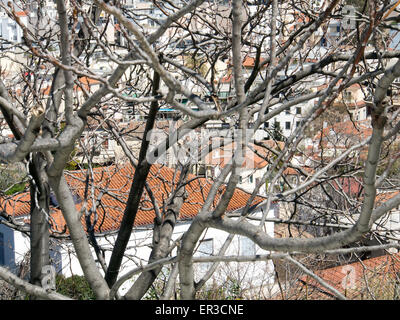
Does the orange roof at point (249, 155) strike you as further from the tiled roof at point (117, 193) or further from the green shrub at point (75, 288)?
the green shrub at point (75, 288)

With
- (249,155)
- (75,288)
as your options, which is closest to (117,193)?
(75,288)

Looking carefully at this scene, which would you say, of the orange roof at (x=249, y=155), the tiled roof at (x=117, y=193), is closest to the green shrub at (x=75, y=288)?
the tiled roof at (x=117, y=193)

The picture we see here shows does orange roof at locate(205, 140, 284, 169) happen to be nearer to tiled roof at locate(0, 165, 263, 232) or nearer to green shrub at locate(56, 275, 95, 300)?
tiled roof at locate(0, 165, 263, 232)

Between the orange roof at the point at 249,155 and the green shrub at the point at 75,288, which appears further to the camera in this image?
the green shrub at the point at 75,288

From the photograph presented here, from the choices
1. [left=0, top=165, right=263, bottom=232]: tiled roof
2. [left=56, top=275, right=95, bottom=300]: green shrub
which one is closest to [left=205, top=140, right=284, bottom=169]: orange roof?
[left=0, top=165, right=263, bottom=232]: tiled roof

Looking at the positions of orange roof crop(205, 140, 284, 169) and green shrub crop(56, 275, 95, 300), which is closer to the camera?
orange roof crop(205, 140, 284, 169)

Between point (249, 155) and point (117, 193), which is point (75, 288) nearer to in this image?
point (117, 193)

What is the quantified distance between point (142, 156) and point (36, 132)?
1728 mm

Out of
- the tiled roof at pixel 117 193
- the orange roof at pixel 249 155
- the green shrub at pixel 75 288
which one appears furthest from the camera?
the green shrub at pixel 75 288
